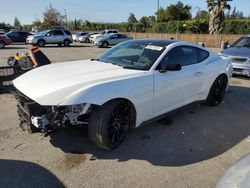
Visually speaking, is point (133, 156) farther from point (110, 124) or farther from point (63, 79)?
point (63, 79)

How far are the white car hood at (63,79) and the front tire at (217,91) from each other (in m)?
2.50

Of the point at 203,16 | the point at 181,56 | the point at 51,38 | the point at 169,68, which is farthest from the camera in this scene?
the point at 203,16

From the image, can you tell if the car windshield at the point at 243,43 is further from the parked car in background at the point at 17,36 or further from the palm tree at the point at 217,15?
the parked car in background at the point at 17,36

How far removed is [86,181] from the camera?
125 inches

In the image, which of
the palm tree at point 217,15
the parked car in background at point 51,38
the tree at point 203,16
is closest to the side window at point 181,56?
the parked car in background at point 51,38

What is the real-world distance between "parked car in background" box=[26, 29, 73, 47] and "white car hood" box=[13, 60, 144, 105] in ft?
74.7

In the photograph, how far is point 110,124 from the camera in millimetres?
3689

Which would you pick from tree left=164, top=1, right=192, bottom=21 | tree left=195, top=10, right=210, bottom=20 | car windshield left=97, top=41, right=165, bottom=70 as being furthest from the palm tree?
car windshield left=97, top=41, right=165, bottom=70

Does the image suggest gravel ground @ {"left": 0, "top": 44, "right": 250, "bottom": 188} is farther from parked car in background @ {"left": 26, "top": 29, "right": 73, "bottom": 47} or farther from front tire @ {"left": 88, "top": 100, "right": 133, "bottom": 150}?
parked car in background @ {"left": 26, "top": 29, "right": 73, "bottom": 47}

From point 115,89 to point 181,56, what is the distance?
74.4 inches

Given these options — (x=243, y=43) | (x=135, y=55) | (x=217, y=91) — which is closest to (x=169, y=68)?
(x=135, y=55)

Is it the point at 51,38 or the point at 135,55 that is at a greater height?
the point at 135,55

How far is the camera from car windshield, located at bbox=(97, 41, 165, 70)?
432 cm

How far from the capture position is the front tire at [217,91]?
5.88 metres
